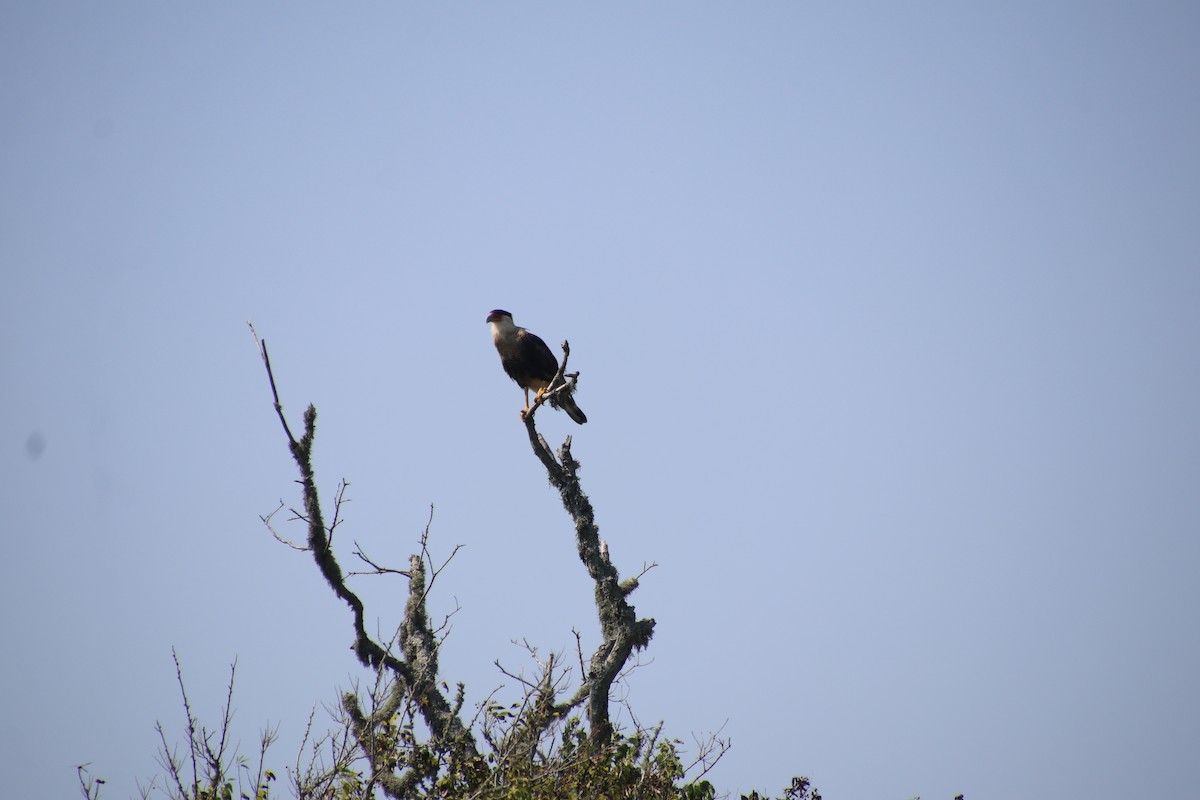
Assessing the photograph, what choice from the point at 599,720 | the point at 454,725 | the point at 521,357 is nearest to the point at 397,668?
the point at 454,725

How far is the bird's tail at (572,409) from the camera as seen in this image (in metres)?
9.49

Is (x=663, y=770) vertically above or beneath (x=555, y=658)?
beneath

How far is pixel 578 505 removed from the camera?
798cm

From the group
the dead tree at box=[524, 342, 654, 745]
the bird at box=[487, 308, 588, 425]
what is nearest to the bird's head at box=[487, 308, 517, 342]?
the bird at box=[487, 308, 588, 425]

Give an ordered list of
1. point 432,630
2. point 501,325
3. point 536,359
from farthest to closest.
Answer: point 501,325 < point 536,359 < point 432,630

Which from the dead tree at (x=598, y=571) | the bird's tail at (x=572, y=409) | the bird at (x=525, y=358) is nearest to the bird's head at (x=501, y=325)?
the bird at (x=525, y=358)

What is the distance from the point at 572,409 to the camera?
31.6 feet

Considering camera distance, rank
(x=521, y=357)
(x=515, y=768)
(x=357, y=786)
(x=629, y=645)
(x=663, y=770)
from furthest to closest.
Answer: (x=521, y=357) < (x=629, y=645) < (x=663, y=770) < (x=515, y=768) < (x=357, y=786)

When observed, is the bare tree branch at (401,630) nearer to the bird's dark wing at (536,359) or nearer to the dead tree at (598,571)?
the dead tree at (598,571)

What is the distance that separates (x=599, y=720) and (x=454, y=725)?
100 centimetres

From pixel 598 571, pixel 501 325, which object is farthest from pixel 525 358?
pixel 598 571

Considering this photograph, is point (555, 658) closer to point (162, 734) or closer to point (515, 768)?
point (515, 768)

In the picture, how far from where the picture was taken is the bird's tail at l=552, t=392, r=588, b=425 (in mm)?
9491

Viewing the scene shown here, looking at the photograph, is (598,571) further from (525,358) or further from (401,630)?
(525,358)
